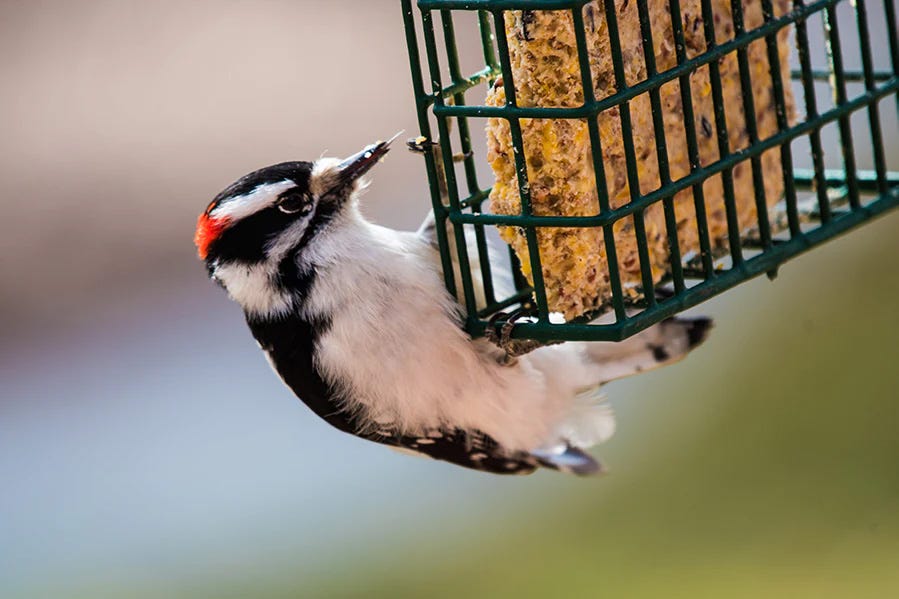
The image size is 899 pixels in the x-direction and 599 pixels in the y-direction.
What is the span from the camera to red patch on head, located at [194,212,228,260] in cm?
365

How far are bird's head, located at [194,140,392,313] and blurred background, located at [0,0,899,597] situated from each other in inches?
76.3

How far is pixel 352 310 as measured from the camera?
3592 mm

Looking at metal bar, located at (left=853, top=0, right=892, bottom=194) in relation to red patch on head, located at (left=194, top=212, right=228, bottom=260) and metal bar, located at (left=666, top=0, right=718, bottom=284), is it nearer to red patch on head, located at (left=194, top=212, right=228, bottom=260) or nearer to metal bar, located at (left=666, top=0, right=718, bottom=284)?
metal bar, located at (left=666, top=0, right=718, bottom=284)

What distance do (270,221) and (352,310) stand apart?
1.09 feet

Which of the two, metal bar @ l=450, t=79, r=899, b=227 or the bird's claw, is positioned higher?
the bird's claw

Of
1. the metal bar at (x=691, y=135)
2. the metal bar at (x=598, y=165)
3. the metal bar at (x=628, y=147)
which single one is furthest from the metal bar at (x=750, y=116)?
the metal bar at (x=598, y=165)

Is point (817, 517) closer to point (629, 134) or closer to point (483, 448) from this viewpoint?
point (483, 448)

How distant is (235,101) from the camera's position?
389 inches

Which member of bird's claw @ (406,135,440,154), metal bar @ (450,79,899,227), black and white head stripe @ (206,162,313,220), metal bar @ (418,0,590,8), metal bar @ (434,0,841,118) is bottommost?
metal bar @ (450,79,899,227)

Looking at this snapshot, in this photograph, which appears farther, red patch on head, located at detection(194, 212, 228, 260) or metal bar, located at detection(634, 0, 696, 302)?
red patch on head, located at detection(194, 212, 228, 260)

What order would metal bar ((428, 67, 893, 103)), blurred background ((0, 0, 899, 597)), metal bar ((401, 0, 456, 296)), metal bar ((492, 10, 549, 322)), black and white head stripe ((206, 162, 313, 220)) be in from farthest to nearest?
blurred background ((0, 0, 899, 597)) → black and white head stripe ((206, 162, 313, 220)) → metal bar ((428, 67, 893, 103)) → metal bar ((401, 0, 456, 296)) → metal bar ((492, 10, 549, 322))

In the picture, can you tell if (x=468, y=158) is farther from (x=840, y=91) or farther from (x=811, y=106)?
(x=840, y=91)

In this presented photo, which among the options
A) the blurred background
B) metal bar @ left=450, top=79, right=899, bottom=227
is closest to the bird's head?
metal bar @ left=450, top=79, right=899, bottom=227

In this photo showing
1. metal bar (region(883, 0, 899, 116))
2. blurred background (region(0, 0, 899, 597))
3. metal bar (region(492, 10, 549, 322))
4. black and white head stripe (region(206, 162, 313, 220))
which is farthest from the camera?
blurred background (region(0, 0, 899, 597))
